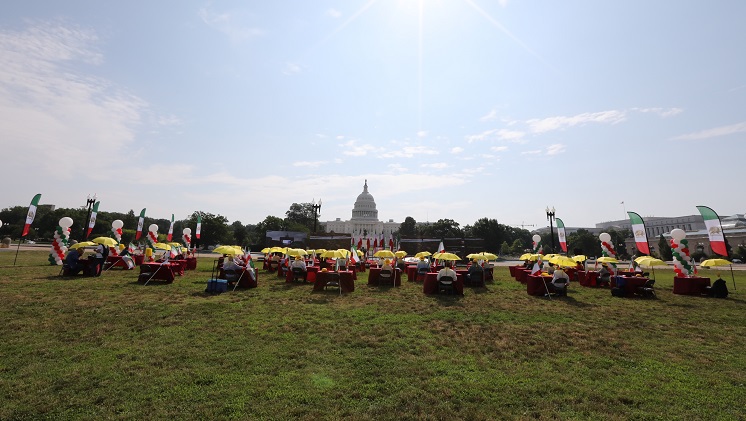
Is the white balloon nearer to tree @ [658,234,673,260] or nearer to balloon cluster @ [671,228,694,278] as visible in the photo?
balloon cluster @ [671,228,694,278]

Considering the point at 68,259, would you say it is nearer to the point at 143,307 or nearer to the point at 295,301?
the point at 143,307

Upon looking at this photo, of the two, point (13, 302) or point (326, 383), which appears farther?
point (13, 302)

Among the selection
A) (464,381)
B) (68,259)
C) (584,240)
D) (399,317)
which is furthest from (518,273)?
(584,240)

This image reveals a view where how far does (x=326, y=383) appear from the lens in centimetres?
548

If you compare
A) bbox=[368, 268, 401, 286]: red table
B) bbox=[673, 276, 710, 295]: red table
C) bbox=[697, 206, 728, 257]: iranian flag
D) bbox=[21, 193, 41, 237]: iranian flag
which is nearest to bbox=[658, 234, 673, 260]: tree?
bbox=[673, 276, 710, 295]: red table

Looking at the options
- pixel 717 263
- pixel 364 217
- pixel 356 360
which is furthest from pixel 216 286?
pixel 364 217

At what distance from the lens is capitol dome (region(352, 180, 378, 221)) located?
13475 centimetres

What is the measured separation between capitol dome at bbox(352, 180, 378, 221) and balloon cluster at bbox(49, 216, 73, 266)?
367 ft

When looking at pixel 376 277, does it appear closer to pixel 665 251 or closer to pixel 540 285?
pixel 540 285

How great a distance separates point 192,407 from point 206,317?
553 centimetres

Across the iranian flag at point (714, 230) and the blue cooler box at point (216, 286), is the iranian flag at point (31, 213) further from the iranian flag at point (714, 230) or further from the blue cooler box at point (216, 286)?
the iranian flag at point (714, 230)

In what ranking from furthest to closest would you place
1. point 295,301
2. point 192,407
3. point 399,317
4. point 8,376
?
point 295,301
point 399,317
point 8,376
point 192,407

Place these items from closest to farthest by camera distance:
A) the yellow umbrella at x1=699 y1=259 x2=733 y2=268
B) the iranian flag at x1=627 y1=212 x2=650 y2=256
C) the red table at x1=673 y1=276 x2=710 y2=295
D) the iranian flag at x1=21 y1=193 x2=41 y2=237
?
the yellow umbrella at x1=699 y1=259 x2=733 y2=268, the red table at x1=673 y1=276 x2=710 y2=295, the iranian flag at x1=627 y1=212 x2=650 y2=256, the iranian flag at x1=21 y1=193 x2=41 y2=237

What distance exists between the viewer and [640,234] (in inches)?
733
